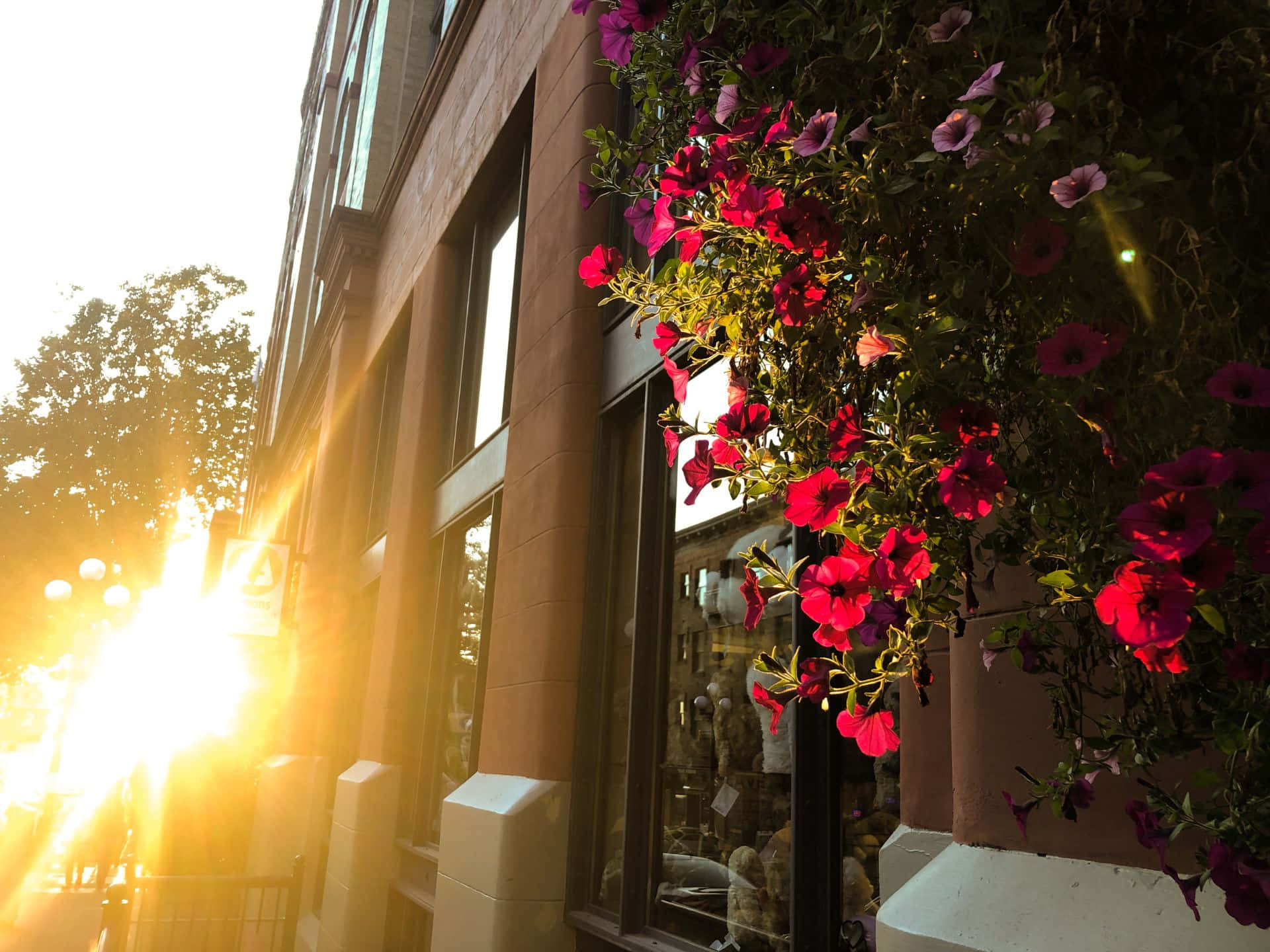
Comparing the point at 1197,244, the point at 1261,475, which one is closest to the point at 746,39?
the point at 1197,244

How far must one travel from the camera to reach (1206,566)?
3.84 feet

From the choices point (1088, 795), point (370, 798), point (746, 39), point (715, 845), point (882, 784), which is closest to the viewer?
point (1088, 795)

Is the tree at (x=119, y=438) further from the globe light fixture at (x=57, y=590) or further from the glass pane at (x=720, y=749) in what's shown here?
the glass pane at (x=720, y=749)

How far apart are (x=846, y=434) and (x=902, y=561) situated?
0.75 ft

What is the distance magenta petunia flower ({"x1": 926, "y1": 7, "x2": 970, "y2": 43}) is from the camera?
1574 millimetres

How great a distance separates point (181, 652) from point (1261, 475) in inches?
848

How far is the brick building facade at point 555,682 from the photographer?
2689 millimetres

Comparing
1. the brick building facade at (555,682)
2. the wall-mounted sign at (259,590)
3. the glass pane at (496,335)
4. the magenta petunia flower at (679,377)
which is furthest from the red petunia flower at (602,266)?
the wall-mounted sign at (259,590)

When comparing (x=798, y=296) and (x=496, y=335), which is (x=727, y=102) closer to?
(x=798, y=296)

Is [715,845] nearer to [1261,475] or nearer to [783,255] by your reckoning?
[783,255]

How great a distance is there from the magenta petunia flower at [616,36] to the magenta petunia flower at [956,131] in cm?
95

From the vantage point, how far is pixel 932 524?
1.68m

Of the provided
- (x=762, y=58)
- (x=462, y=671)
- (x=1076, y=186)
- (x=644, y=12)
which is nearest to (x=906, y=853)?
(x=1076, y=186)

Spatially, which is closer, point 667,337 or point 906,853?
point 667,337
